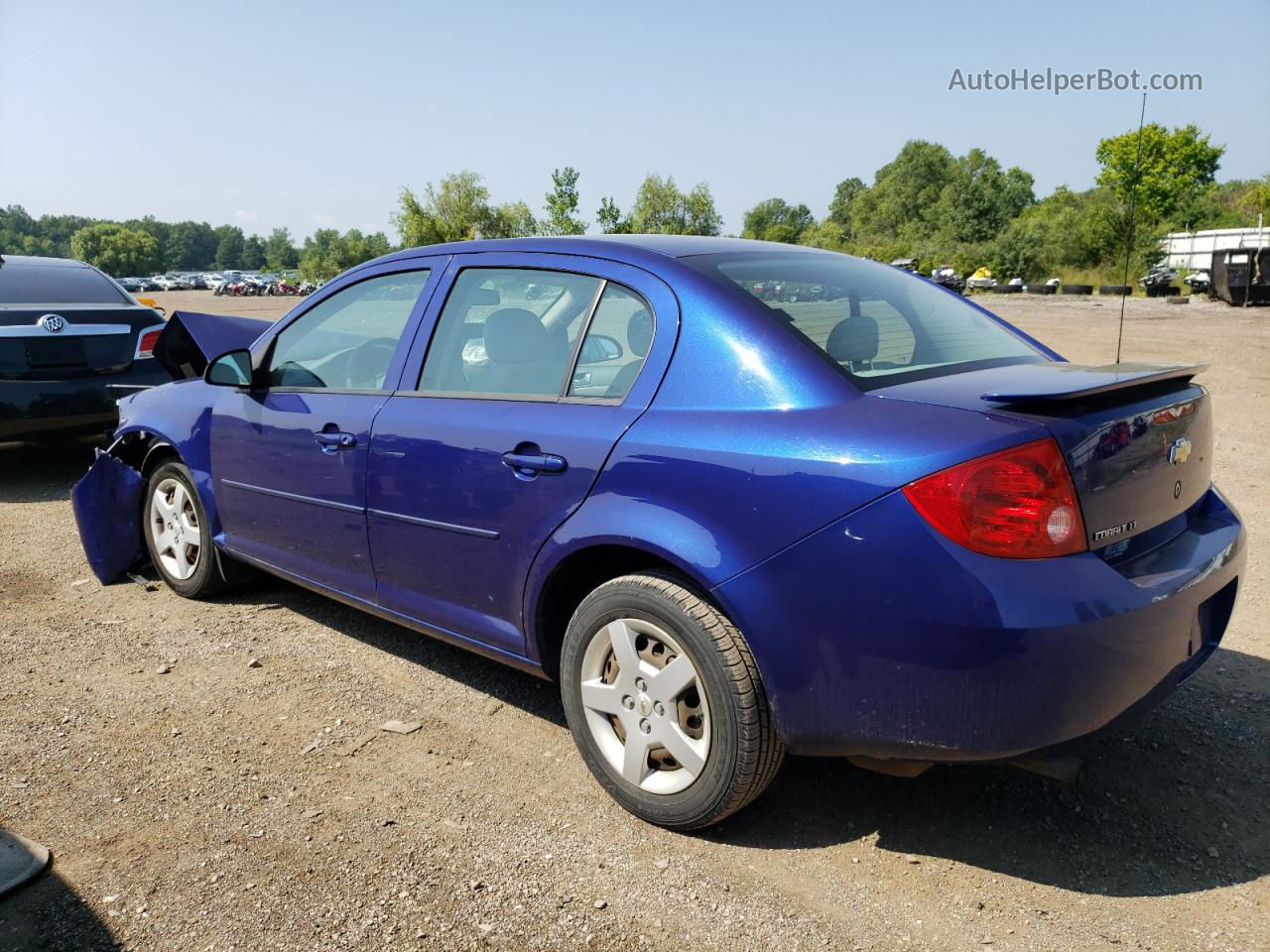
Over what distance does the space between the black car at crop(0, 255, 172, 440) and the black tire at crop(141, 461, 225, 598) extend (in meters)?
2.32

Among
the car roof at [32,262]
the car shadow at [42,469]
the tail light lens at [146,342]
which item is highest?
the car roof at [32,262]

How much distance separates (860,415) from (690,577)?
61 cm

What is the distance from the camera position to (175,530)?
473cm

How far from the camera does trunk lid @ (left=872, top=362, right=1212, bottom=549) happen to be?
226cm

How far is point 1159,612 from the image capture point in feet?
7.57

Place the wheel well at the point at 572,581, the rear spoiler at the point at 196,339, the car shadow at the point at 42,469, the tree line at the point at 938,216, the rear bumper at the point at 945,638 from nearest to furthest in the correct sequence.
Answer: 1. the rear bumper at the point at 945,638
2. the wheel well at the point at 572,581
3. the rear spoiler at the point at 196,339
4. the car shadow at the point at 42,469
5. the tree line at the point at 938,216

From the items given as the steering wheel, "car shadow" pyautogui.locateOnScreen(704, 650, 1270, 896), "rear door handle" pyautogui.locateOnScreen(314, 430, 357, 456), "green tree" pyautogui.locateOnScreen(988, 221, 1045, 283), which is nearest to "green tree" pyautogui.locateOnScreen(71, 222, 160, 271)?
"green tree" pyautogui.locateOnScreen(988, 221, 1045, 283)

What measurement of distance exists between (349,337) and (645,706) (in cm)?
207

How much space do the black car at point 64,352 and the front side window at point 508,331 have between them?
443 centimetres

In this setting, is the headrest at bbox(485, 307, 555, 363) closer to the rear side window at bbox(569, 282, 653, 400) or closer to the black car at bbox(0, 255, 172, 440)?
the rear side window at bbox(569, 282, 653, 400)

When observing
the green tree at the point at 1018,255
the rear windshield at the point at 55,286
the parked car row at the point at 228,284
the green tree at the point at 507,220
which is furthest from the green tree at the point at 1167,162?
the rear windshield at the point at 55,286

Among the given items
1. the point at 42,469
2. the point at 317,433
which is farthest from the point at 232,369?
the point at 42,469

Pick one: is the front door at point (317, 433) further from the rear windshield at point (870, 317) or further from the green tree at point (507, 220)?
the green tree at point (507, 220)

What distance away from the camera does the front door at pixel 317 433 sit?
3566mm
